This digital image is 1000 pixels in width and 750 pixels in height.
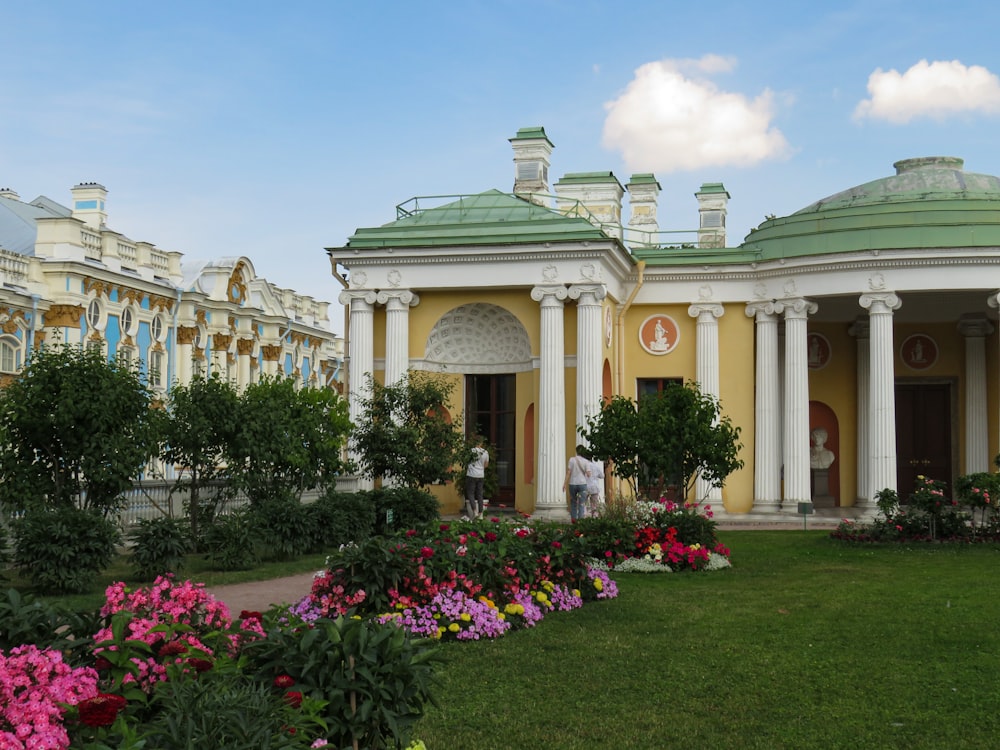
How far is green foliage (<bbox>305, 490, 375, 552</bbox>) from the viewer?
17344mm

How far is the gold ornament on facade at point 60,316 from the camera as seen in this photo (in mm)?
35031

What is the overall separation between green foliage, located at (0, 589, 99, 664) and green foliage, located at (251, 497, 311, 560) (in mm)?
10490

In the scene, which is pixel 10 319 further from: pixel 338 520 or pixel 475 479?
pixel 338 520

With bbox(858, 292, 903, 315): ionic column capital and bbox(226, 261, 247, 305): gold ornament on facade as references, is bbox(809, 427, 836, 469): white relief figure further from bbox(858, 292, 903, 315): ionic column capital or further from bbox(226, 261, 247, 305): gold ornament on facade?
bbox(226, 261, 247, 305): gold ornament on facade

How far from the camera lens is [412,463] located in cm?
1958

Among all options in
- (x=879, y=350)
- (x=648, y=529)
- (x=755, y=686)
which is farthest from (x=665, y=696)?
(x=879, y=350)

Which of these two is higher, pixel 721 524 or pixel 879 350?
pixel 879 350

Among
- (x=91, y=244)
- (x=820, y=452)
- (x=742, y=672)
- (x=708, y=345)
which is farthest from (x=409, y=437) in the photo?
(x=91, y=244)

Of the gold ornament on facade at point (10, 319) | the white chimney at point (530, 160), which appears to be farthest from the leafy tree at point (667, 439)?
the gold ornament on facade at point (10, 319)

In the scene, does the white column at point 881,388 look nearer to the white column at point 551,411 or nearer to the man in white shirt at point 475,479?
the white column at point 551,411

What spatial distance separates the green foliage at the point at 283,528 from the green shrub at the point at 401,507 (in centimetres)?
252

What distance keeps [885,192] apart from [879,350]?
15.7 ft

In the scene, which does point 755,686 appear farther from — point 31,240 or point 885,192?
point 31,240

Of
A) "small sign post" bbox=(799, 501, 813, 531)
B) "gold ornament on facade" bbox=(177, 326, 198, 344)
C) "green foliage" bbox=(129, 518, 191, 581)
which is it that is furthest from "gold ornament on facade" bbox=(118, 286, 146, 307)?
"green foliage" bbox=(129, 518, 191, 581)
